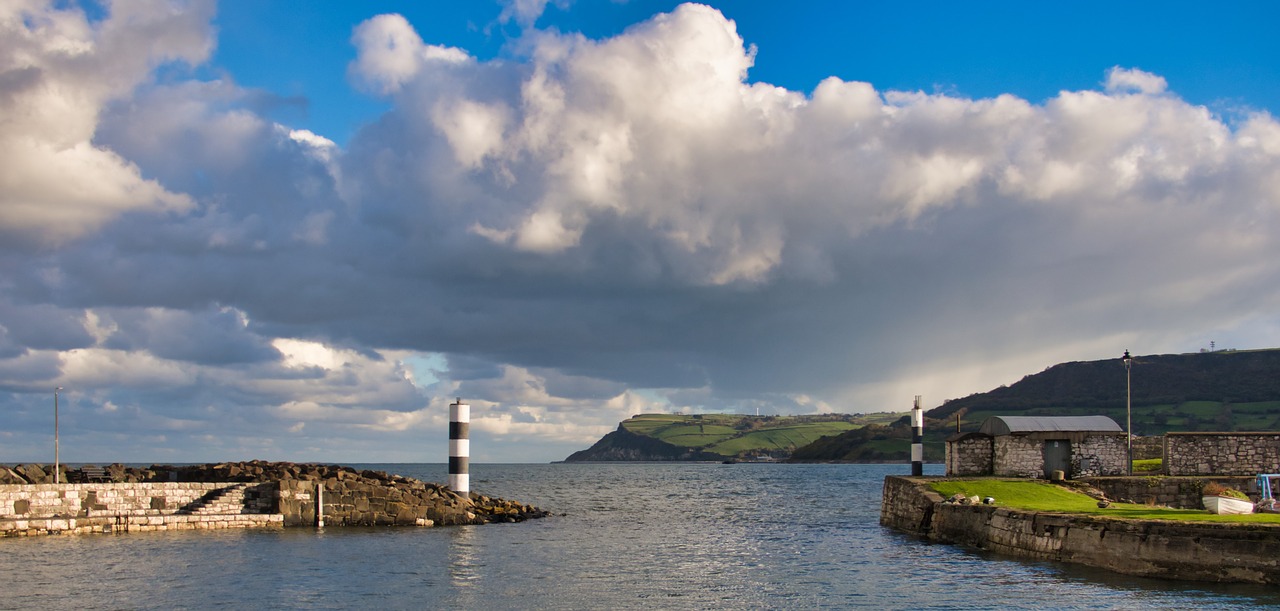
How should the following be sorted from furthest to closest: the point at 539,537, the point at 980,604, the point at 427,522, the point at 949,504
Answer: the point at 427,522 → the point at 539,537 → the point at 949,504 → the point at 980,604

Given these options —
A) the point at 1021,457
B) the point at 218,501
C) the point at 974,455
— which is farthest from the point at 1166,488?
the point at 218,501

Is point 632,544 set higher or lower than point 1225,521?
lower

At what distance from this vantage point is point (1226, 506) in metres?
30.2

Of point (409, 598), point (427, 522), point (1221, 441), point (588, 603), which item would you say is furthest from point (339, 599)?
point (1221, 441)

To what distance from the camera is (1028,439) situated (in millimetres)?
45375

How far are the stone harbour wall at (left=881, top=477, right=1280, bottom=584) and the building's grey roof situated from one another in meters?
10.7

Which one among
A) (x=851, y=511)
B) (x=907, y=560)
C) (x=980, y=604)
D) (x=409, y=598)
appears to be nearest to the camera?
(x=980, y=604)

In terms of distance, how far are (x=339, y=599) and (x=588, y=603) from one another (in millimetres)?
5698

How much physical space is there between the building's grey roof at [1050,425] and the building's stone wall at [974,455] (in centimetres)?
66

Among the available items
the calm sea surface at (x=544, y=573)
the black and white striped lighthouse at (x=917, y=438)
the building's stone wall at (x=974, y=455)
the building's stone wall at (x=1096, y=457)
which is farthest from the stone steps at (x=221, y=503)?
the black and white striped lighthouse at (x=917, y=438)

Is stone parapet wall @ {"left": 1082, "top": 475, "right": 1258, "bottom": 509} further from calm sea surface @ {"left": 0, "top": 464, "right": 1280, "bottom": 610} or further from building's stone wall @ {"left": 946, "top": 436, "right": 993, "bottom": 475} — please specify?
calm sea surface @ {"left": 0, "top": 464, "right": 1280, "bottom": 610}

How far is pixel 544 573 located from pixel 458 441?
1671 cm

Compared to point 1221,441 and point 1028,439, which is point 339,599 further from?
point 1221,441

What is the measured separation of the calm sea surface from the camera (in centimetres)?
2373
